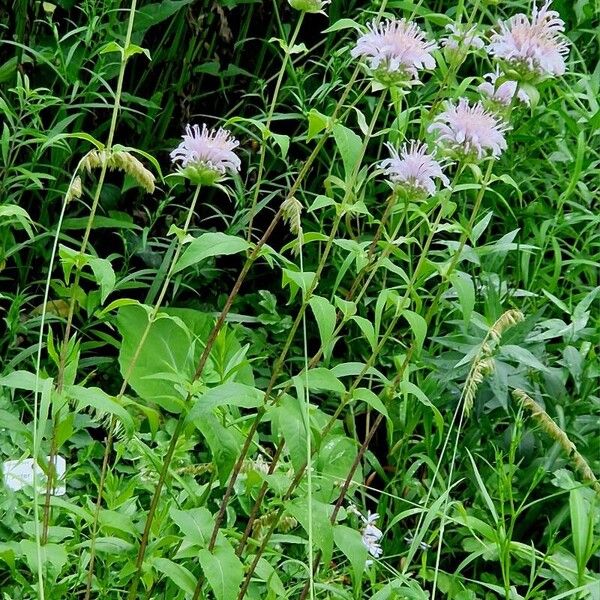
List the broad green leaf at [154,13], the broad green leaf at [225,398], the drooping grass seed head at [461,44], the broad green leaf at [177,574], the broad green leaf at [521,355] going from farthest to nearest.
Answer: the broad green leaf at [154,13] < the broad green leaf at [521,355] < the drooping grass seed head at [461,44] < the broad green leaf at [177,574] < the broad green leaf at [225,398]

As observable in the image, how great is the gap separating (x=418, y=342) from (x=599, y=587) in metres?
0.41

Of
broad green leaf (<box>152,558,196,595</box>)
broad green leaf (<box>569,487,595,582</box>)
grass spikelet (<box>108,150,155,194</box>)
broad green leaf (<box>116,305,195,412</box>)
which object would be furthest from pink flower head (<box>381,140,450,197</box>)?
broad green leaf (<box>116,305,195,412</box>)

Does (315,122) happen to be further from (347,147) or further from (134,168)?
(134,168)

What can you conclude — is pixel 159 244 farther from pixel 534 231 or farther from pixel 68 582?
pixel 68 582

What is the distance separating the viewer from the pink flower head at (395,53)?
4.92 feet

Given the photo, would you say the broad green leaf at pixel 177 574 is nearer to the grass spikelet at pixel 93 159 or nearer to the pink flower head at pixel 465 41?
the grass spikelet at pixel 93 159

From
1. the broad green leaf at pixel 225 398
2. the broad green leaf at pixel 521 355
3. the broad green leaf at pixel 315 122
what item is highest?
the broad green leaf at pixel 315 122

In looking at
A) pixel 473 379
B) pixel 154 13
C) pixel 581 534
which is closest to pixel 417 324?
pixel 473 379

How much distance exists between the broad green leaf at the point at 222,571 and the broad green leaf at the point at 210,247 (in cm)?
37

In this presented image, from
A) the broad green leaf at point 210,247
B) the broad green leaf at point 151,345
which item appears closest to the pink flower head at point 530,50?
the broad green leaf at point 210,247

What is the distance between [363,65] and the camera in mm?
1502

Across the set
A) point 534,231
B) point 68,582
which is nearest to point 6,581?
point 68,582

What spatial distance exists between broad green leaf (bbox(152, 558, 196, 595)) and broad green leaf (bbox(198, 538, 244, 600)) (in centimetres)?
6

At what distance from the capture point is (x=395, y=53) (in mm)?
1500
